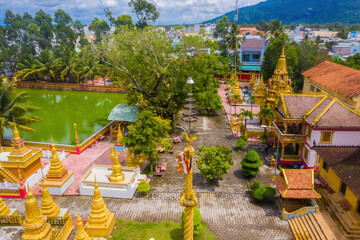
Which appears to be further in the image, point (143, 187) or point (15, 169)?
point (15, 169)

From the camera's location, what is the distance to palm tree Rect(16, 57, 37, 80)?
54503 millimetres

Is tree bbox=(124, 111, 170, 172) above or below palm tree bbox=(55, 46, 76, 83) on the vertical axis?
below

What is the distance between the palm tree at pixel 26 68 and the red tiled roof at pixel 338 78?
48.8 m

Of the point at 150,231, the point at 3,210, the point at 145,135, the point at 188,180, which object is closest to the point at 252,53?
the point at 145,135

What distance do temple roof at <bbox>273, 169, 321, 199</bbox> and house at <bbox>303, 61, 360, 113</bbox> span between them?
9.14 metres

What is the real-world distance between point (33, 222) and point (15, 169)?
347 inches

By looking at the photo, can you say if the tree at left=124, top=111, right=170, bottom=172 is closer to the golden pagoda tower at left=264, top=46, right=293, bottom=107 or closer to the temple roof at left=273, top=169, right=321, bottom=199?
the temple roof at left=273, top=169, right=321, bottom=199

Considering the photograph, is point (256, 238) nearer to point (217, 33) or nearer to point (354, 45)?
point (354, 45)

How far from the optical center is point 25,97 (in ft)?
85.7

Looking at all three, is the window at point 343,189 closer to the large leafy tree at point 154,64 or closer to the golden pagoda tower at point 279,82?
the golden pagoda tower at point 279,82

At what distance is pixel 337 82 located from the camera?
29062 mm

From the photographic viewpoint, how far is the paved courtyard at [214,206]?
50.3 feet

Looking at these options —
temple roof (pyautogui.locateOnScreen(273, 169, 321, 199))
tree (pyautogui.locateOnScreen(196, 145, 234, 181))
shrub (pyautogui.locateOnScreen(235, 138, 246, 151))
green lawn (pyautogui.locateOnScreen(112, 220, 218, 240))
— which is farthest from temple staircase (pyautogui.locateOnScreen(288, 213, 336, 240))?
shrub (pyautogui.locateOnScreen(235, 138, 246, 151))

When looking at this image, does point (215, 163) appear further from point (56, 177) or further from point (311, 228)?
point (56, 177)
